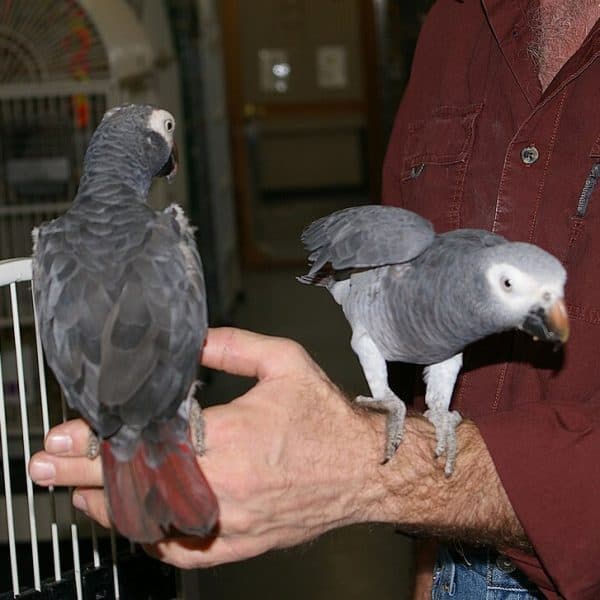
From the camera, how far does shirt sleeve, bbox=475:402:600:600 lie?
2.58 ft

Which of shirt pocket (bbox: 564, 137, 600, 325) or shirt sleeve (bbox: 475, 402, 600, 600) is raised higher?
shirt pocket (bbox: 564, 137, 600, 325)

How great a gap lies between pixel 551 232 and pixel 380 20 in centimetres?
240

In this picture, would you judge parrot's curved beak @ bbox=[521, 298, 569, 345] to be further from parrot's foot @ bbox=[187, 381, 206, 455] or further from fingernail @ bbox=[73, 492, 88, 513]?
fingernail @ bbox=[73, 492, 88, 513]

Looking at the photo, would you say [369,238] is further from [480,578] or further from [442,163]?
[480,578]

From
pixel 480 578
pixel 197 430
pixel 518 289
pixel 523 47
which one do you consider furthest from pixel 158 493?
pixel 523 47

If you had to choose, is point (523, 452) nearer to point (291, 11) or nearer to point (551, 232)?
point (551, 232)

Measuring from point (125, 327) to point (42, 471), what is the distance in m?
0.16

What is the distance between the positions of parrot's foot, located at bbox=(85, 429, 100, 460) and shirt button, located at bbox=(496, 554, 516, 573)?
→ 489 mm

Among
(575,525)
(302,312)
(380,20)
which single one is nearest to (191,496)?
(575,525)

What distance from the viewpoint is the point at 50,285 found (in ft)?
2.52

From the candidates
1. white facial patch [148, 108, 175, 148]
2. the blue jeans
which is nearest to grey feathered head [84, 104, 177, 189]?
white facial patch [148, 108, 175, 148]

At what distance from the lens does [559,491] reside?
790 millimetres

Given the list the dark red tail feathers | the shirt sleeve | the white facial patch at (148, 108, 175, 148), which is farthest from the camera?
the white facial patch at (148, 108, 175, 148)

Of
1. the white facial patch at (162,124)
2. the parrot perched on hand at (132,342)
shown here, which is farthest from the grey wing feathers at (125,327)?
the white facial patch at (162,124)
